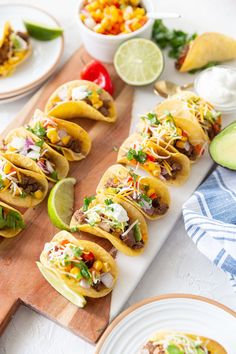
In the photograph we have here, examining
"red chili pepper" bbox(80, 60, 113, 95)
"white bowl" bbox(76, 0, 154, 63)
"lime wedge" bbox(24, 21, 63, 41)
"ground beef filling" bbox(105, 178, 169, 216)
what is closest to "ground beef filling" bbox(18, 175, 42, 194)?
"ground beef filling" bbox(105, 178, 169, 216)

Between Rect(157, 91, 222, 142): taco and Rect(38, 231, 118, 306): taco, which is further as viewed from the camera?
Rect(157, 91, 222, 142): taco

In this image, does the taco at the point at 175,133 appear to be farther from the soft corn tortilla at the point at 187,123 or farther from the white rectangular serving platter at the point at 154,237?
the white rectangular serving platter at the point at 154,237

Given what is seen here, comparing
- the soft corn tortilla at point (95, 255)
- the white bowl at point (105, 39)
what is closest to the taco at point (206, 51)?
the white bowl at point (105, 39)

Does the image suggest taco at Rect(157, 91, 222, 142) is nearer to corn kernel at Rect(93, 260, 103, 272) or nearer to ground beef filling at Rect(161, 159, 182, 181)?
ground beef filling at Rect(161, 159, 182, 181)

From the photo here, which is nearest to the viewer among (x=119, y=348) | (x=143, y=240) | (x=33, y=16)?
(x=119, y=348)

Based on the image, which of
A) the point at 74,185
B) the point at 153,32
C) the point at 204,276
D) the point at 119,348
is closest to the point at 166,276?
the point at 204,276

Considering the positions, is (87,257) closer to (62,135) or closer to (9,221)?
(9,221)

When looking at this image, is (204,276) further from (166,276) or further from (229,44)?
(229,44)
